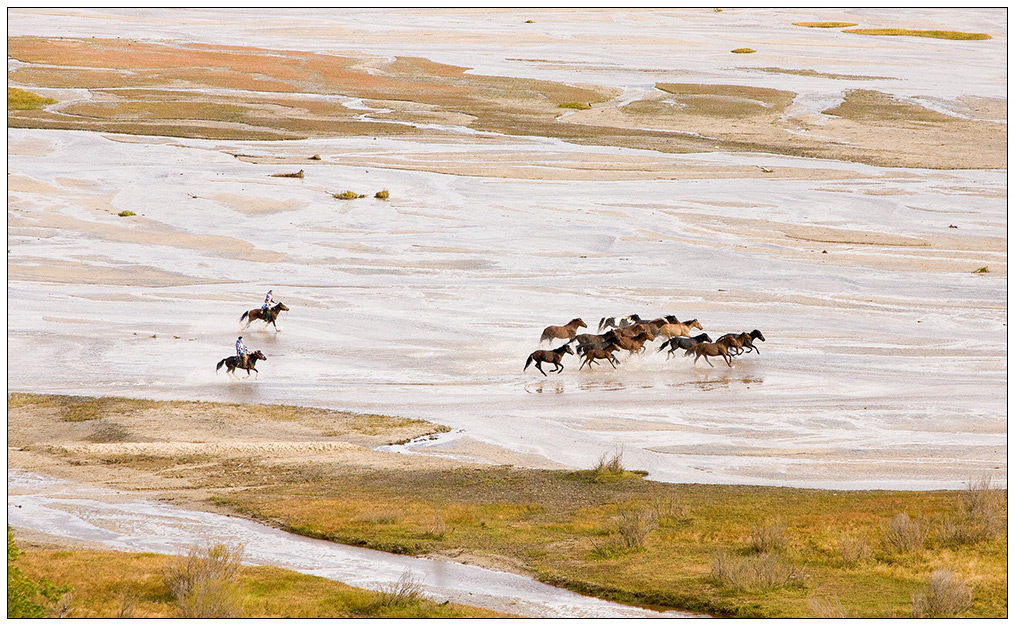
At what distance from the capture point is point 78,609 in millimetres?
14805

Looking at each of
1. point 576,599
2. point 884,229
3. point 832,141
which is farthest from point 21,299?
point 832,141

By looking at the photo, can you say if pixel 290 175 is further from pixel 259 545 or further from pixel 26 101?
pixel 259 545

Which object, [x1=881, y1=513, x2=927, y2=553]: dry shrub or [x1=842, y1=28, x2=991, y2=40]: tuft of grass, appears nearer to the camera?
[x1=881, y1=513, x2=927, y2=553]: dry shrub

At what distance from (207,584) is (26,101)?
68.2 m

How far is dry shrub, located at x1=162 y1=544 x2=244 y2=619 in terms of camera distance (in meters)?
14.6

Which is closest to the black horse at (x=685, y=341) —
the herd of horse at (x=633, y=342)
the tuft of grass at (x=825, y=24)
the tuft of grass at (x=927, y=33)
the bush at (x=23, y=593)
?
the herd of horse at (x=633, y=342)

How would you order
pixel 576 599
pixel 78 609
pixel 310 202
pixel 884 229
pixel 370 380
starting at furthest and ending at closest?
pixel 310 202, pixel 884 229, pixel 370 380, pixel 576 599, pixel 78 609

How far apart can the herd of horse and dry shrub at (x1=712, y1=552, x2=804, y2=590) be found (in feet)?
40.0

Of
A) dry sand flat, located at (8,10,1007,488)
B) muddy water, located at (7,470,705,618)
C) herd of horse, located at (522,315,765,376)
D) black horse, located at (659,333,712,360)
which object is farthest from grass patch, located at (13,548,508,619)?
black horse, located at (659,333,712,360)

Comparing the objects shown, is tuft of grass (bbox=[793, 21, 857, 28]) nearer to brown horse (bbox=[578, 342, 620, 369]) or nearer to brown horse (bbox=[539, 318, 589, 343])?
A: brown horse (bbox=[539, 318, 589, 343])

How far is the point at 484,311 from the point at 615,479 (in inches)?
548

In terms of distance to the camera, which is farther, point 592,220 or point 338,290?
point 592,220

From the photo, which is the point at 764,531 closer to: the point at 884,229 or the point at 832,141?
the point at 884,229

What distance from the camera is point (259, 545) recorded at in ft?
60.4
